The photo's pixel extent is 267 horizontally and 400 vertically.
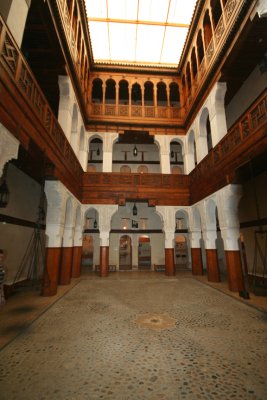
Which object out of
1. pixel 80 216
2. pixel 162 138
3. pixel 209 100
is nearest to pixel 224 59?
pixel 209 100

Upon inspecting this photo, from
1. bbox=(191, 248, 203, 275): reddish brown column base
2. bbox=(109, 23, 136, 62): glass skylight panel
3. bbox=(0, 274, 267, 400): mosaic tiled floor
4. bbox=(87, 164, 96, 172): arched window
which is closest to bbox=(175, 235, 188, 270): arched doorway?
bbox=(191, 248, 203, 275): reddish brown column base

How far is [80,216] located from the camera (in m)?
10.2

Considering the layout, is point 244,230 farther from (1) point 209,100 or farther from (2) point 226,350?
(2) point 226,350

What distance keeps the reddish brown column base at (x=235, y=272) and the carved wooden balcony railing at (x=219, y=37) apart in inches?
270

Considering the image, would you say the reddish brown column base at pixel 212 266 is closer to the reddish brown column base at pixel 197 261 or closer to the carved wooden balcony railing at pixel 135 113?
the reddish brown column base at pixel 197 261

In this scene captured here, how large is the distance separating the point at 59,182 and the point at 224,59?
23.2 ft

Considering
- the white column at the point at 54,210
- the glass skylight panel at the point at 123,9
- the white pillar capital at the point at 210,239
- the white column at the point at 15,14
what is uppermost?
the glass skylight panel at the point at 123,9

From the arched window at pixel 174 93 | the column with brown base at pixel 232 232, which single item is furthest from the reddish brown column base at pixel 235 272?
the arched window at pixel 174 93

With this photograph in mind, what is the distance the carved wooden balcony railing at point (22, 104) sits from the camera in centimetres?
341

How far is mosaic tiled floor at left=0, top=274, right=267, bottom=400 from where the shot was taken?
2.33 m

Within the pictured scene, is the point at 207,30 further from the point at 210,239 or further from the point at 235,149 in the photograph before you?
the point at 210,239

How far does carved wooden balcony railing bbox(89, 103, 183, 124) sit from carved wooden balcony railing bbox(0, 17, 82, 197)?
6.08 meters

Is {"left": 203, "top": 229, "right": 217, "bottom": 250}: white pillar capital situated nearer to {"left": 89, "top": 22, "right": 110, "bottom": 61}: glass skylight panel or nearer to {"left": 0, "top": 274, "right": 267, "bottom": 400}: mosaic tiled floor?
{"left": 0, "top": 274, "right": 267, "bottom": 400}: mosaic tiled floor

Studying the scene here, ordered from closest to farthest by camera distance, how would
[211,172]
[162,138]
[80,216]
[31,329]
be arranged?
1. [31,329]
2. [211,172]
3. [80,216]
4. [162,138]
